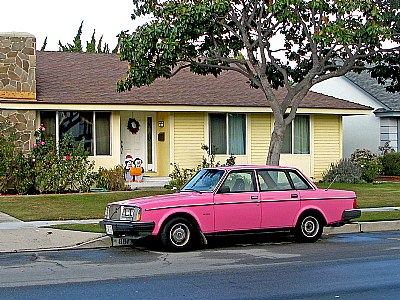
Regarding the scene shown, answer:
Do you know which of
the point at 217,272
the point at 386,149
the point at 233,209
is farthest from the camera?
the point at 386,149

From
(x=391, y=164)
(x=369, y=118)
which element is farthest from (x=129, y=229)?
(x=369, y=118)

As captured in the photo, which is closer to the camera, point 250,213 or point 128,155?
point 250,213


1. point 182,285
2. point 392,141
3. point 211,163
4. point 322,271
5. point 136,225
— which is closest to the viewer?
point 182,285

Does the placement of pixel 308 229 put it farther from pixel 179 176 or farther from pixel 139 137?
pixel 139 137

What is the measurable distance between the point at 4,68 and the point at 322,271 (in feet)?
52.0

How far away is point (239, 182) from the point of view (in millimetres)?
14391

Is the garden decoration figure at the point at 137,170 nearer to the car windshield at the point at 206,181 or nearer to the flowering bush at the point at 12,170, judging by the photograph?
the flowering bush at the point at 12,170

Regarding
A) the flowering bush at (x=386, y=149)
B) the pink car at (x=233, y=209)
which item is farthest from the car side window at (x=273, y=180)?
the flowering bush at (x=386, y=149)

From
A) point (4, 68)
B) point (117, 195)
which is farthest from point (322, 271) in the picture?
point (4, 68)

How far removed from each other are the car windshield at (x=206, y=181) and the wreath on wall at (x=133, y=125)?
1279cm

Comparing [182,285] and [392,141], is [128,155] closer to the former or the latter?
[392,141]

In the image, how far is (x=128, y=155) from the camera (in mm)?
26828

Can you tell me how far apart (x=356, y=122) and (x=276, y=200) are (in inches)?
886

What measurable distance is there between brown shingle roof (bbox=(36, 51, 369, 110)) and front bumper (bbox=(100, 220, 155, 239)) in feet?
36.9
